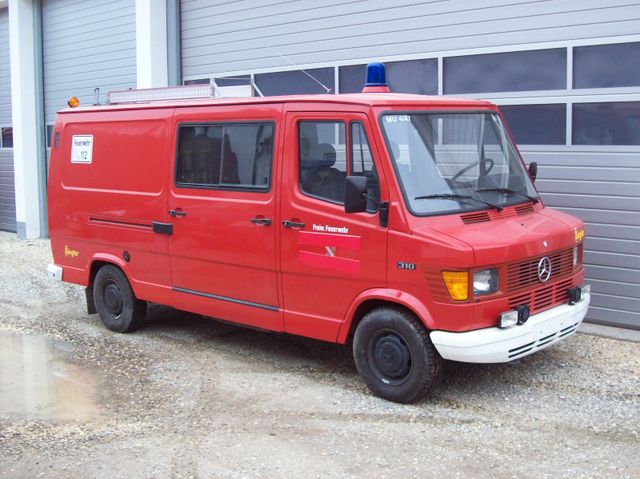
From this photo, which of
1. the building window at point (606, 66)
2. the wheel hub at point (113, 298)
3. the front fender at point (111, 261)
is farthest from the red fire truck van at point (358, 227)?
the building window at point (606, 66)

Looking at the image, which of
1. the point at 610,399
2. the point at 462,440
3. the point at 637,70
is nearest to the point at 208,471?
the point at 462,440

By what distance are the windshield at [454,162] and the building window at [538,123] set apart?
154 cm

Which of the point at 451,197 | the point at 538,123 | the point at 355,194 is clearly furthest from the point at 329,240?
the point at 538,123

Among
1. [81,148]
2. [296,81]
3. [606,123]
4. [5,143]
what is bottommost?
[81,148]

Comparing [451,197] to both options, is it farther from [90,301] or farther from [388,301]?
[90,301]

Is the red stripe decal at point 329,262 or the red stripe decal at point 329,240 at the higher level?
the red stripe decal at point 329,240

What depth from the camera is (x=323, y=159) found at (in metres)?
5.92

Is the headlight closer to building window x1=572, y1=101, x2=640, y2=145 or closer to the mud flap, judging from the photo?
building window x1=572, y1=101, x2=640, y2=145

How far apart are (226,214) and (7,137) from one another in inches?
469

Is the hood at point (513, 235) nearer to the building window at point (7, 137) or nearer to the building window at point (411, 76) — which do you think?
the building window at point (411, 76)

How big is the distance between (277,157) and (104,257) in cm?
256

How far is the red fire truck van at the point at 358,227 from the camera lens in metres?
5.32

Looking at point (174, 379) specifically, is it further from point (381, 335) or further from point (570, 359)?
point (570, 359)

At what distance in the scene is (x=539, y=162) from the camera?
788cm
